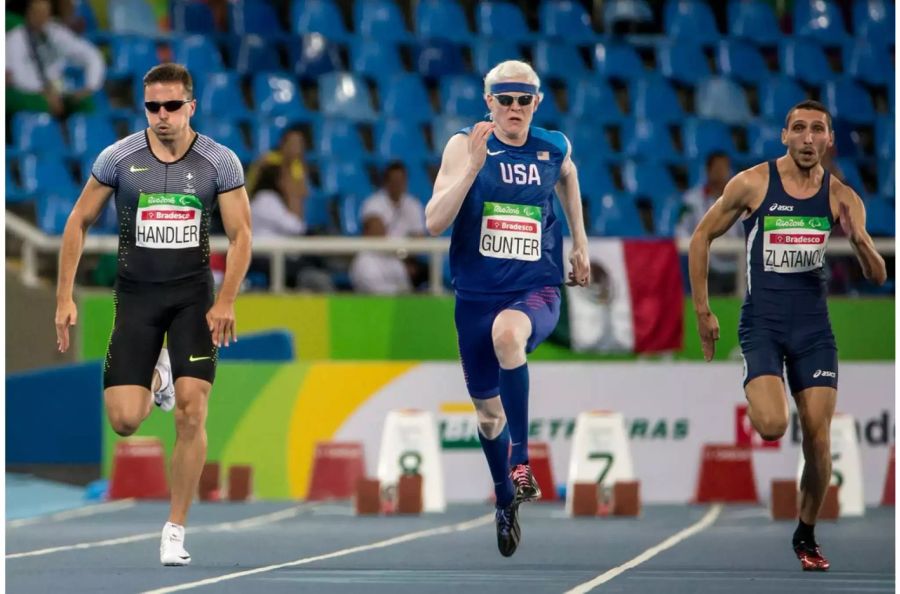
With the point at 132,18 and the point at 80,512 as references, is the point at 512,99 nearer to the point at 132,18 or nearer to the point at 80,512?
the point at 80,512

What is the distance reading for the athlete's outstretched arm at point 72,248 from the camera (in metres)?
9.14

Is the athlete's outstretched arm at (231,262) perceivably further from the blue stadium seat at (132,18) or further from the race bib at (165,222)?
the blue stadium seat at (132,18)

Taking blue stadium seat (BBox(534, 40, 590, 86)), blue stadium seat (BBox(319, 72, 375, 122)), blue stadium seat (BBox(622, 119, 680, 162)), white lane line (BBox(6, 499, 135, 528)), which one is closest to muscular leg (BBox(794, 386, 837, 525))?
white lane line (BBox(6, 499, 135, 528))

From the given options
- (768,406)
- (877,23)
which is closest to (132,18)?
(877,23)

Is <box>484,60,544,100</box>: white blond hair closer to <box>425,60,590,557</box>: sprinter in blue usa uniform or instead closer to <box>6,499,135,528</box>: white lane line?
<box>425,60,590,557</box>: sprinter in blue usa uniform

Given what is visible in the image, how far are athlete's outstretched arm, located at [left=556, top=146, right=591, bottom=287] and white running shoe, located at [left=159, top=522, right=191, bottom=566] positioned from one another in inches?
97.2

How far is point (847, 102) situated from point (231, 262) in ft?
41.5

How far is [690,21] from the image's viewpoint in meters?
20.8

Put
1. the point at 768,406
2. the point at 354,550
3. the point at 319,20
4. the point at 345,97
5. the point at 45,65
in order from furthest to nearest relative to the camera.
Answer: the point at 319,20 → the point at 345,97 → the point at 45,65 → the point at 354,550 → the point at 768,406

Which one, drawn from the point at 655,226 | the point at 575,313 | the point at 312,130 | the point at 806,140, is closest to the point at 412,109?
the point at 312,130

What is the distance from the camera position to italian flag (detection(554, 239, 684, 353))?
16312 millimetres

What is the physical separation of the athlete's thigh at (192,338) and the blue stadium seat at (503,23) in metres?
11.5

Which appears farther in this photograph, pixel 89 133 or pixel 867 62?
pixel 867 62

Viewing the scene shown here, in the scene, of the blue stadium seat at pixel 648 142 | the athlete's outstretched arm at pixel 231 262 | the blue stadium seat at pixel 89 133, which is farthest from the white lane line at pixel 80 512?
the blue stadium seat at pixel 648 142
